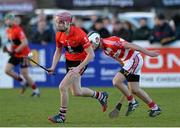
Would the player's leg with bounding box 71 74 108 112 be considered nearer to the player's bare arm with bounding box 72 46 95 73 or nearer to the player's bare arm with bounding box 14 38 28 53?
the player's bare arm with bounding box 72 46 95 73

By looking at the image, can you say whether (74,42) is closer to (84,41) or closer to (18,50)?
(84,41)

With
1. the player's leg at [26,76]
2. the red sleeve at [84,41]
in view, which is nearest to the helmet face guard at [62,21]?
the red sleeve at [84,41]

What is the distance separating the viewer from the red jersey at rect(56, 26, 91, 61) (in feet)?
51.2

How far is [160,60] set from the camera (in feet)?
84.3

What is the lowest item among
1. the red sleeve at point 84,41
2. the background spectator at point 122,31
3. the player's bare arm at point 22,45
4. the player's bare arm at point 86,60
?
the background spectator at point 122,31

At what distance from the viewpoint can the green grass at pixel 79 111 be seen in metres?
15.3

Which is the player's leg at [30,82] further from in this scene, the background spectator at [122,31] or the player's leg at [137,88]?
the player's leg at [137,88]

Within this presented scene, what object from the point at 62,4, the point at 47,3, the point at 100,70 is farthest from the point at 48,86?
the point at 47,3

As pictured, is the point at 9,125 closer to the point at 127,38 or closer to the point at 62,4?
the point at 127,38

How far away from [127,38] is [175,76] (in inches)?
77.5

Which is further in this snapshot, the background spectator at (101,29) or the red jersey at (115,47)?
the background spectator at (101,29)

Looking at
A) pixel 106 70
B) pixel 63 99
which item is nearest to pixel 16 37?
pixel 106 70

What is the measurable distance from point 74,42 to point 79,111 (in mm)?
2591

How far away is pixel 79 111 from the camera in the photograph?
17.8m
